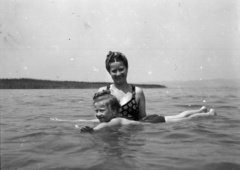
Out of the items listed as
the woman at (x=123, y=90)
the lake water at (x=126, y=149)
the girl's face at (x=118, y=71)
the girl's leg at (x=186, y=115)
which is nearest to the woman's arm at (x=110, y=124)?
the lake water at (x=126, y=149)

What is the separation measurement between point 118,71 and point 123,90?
18.0 inches

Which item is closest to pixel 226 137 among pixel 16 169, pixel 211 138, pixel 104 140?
pixel 211 138

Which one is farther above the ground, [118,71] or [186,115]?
[118,71]

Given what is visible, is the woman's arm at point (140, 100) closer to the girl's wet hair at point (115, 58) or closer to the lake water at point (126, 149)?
the girl's wet hair at point (115, 58)

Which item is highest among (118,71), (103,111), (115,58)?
(115,58)

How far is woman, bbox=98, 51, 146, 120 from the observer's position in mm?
6160

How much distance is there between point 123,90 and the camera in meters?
6.39

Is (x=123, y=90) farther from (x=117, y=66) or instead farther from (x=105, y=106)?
(x=105, y=106)

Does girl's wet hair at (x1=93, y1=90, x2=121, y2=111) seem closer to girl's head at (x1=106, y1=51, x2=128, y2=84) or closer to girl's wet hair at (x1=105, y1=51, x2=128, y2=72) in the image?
girl's head at (x1=106, y1=51, x2=128, y2=84)

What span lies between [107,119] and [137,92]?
112cm

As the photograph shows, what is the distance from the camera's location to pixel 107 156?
10.7 ft


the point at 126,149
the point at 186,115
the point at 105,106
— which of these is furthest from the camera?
the point at 186,115

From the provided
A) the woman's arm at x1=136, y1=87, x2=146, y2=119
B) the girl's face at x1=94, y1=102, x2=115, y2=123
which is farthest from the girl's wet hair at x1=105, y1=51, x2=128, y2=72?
the girl's face at x1=94, y1=102, x2=115, y2=123

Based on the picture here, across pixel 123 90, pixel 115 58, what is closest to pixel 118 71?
pixel 115 58
